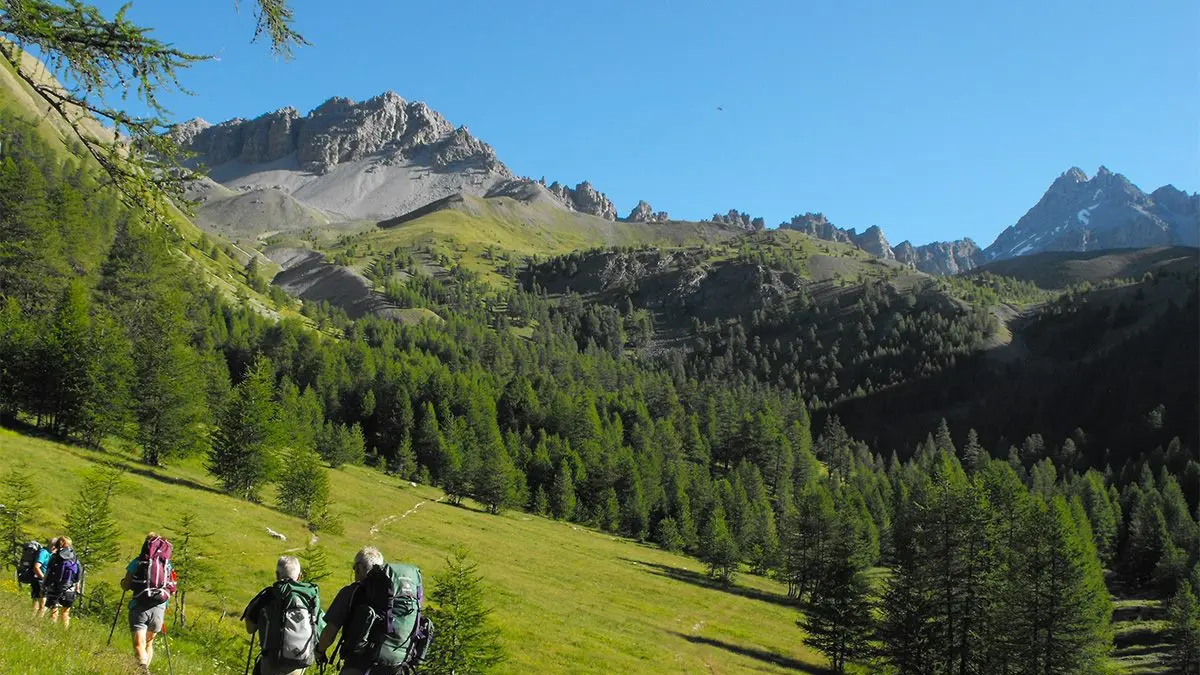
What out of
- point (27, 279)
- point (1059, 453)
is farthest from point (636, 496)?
point (1059, 453)

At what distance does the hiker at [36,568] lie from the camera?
1834 centimetres

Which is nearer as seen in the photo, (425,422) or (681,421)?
(425,422)

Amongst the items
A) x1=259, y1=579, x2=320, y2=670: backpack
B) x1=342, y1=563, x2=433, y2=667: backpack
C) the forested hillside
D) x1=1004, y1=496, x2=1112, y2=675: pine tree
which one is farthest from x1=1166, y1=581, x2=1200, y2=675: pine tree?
x1=259, y1=579, x2=320, y2=670: backpack

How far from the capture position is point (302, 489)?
2297 inches

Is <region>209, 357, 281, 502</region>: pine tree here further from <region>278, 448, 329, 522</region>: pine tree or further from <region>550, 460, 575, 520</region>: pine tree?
<region>550, 460, 575, 520</region>: pine tree

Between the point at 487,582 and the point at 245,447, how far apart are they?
968 inches

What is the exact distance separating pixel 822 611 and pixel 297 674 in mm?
60041

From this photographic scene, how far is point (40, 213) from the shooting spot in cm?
6556

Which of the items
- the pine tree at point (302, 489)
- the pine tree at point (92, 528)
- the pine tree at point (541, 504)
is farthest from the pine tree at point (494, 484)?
the pine tree at point (92, 528)

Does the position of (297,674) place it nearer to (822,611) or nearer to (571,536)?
(822,611)

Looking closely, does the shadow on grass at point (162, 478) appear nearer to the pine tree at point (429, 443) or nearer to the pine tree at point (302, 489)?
the pine tree at point (302, 489)

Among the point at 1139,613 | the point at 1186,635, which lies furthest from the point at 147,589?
the point at 1139,613

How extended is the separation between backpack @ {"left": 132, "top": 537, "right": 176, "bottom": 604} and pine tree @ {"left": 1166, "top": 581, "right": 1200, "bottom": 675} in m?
83.5

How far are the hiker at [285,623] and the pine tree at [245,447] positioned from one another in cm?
5445
